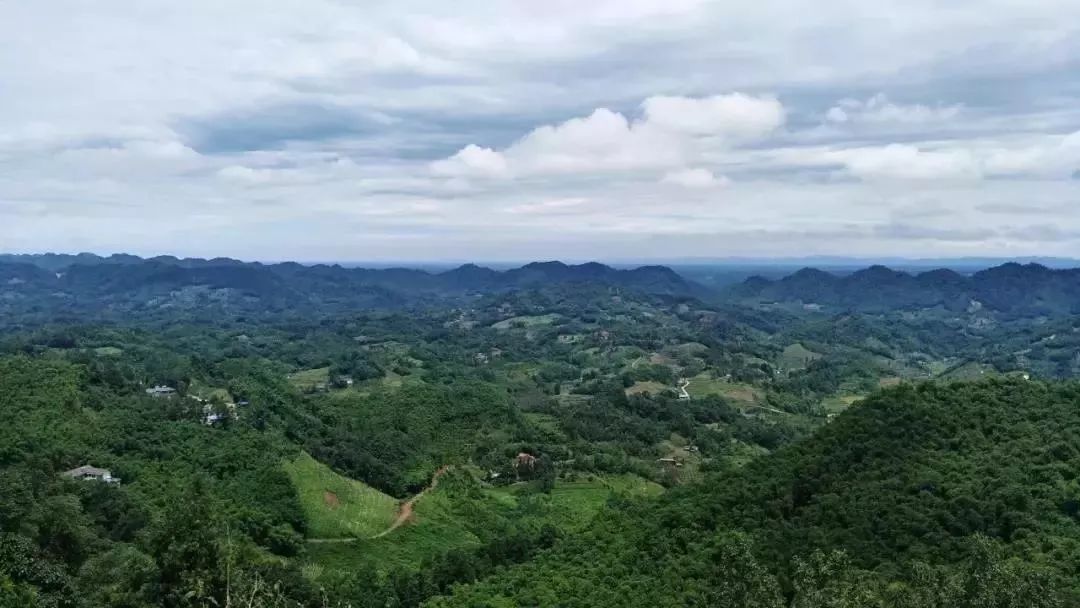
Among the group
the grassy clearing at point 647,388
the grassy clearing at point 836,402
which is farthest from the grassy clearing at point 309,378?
the grassy clearing at point 836,402

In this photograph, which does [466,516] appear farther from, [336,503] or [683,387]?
[683,387]

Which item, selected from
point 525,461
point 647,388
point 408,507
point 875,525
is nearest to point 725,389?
point 647,388

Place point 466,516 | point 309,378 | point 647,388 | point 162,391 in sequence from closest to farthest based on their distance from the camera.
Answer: point 466,516 → point 162,391 → point 309,378 → point 647,388

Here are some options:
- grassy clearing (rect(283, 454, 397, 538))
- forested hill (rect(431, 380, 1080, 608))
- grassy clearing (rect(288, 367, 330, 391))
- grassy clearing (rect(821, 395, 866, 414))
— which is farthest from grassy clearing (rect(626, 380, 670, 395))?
forested hill (rect(431, 380, 1080, 608))

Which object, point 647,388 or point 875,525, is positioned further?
point 647,388

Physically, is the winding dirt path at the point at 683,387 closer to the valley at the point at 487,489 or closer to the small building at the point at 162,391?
the valley at the point at 487,489

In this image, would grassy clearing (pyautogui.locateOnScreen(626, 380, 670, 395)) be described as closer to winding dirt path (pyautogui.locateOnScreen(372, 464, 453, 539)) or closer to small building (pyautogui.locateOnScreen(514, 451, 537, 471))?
small building (pyautogui.locateOnScreen(514, 451, 537, 471))

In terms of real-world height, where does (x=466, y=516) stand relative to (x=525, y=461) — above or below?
below

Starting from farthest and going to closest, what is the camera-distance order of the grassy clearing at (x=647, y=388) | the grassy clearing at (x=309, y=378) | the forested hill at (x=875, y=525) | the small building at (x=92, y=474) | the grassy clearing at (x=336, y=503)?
the grassy clearing at (x=647, y=388) → the grassy clearing at (x=309, y=378) → the grassy clearing at (x=336, y=503) → the small building at (x=92, y=474) → the forested hill at (x=875, y=525)
